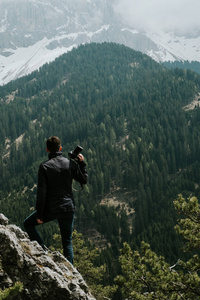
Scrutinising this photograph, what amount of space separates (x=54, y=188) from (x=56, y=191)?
0.36 ft

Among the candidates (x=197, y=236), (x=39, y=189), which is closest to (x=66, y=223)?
(x=39, y=189)

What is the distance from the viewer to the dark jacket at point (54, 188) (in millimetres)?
9336

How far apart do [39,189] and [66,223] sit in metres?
1.38

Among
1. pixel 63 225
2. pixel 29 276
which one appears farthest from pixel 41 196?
pixel 29 276

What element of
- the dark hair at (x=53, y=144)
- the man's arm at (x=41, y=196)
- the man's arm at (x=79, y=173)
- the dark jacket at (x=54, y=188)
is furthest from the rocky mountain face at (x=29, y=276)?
the dark hair at (x=53, y=144)

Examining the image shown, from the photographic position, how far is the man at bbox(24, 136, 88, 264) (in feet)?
30.8

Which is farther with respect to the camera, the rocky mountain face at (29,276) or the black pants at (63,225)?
the black pants at (63,225)

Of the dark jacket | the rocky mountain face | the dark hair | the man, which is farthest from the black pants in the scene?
the dark hair

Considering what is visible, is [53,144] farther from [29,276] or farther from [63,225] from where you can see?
[29,276]

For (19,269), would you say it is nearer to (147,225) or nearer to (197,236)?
(197,236)

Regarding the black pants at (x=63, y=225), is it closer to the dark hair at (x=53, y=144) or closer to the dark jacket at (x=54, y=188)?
the dark jacket at (x=54, y=188)

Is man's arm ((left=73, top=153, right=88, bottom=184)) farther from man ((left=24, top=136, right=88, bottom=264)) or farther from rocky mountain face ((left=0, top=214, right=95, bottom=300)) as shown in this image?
rocky mountain face ((left=0, top=214, right=95, bottom=300))

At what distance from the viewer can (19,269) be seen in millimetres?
8625

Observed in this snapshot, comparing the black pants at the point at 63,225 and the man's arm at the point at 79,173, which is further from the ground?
the man's arm at the point at 79,173
